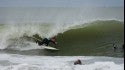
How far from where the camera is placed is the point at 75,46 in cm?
2836

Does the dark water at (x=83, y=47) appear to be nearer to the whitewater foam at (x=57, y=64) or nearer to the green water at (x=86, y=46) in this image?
the green water at (x=86, y=46)

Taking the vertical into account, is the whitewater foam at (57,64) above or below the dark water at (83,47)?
below

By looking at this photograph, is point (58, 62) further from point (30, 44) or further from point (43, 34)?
point (43, 34)

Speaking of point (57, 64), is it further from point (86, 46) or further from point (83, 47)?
point (86, 46)

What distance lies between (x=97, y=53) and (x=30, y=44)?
6.58 m

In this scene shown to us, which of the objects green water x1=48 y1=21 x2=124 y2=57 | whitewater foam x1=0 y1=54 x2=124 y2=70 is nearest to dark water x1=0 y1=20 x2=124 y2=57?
green water x1=48 y1=21 x2=124 y2=57

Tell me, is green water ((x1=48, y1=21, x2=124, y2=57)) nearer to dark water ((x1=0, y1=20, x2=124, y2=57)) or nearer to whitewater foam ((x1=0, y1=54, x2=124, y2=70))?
dark water ((x1=0, y1=20, x2=124, y2=57))

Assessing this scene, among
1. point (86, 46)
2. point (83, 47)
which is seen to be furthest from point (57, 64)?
point (86, 46)

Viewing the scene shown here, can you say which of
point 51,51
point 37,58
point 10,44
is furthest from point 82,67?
point 10,44

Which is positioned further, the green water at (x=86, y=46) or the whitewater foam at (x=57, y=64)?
the green water at (x=86, y=46)

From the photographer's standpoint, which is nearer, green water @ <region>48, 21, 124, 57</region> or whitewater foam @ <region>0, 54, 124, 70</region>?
whitewater foam @ <region>0, 54, 124, 70</region>

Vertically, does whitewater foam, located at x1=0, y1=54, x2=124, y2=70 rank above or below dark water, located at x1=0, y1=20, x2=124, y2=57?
below

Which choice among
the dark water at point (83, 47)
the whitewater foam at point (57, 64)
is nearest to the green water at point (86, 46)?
the dark water at point (83, 47)

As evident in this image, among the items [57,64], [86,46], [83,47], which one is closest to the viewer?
[57,64]
